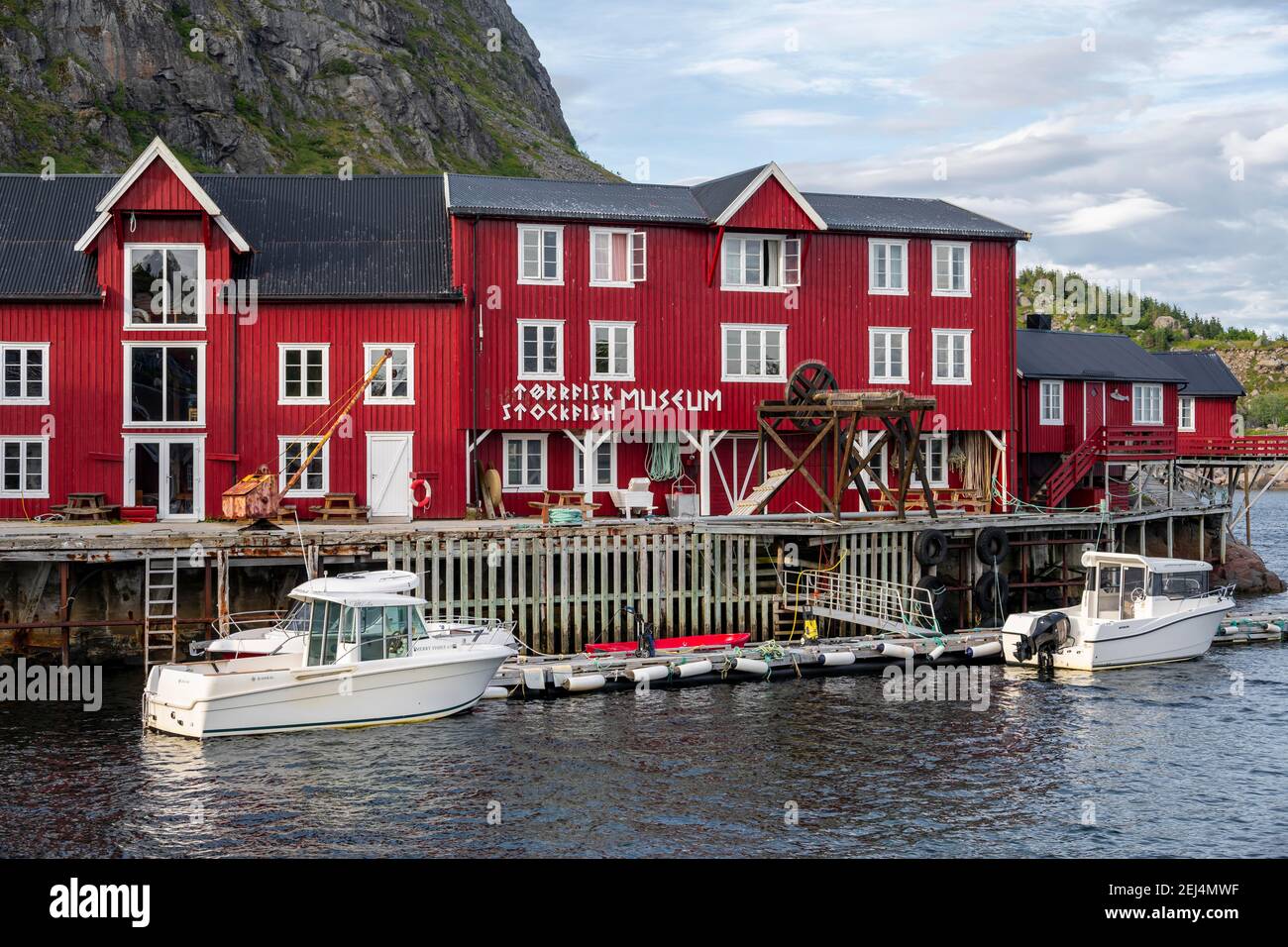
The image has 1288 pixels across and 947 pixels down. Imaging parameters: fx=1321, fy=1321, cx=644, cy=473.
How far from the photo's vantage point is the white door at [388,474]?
133 ft

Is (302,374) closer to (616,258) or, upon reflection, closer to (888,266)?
(616,258)

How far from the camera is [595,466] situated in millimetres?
42438

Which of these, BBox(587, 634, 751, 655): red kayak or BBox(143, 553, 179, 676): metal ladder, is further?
BBox(587, 634, 751, 655): red kayak

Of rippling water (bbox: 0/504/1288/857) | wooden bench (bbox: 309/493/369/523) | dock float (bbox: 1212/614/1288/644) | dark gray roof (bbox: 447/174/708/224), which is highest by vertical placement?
dark gray roof (bbox: 447/174/708/224)

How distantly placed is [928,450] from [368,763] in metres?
27.3

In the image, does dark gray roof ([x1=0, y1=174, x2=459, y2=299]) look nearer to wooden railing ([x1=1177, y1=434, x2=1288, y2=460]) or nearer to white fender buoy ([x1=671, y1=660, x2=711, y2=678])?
white fender buoy ([x1=671, y1=660, x2=711, y2=678])

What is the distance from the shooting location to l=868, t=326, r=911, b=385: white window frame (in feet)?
148

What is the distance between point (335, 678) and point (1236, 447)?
1602 inches

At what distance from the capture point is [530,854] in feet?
63.7

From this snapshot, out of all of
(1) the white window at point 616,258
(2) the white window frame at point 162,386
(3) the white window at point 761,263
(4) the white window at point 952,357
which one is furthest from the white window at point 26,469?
(4) the white window at point 952,357

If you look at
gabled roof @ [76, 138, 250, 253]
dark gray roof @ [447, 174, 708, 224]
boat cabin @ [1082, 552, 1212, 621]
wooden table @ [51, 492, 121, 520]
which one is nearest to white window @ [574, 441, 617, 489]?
dark gray roof @ [447, 174, 708, 224]

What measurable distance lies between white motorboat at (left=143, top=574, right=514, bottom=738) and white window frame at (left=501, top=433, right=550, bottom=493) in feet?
44.3
